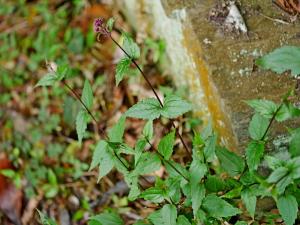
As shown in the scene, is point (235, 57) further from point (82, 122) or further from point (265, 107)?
point (82, 122)

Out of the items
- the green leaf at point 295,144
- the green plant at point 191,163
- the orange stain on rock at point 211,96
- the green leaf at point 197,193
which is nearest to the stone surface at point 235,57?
the orange stain on rock at point 211,96

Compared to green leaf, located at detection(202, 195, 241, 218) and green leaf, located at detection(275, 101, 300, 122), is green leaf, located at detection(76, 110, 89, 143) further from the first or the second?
green leaf, located at detection(275, 101, 300, 122)

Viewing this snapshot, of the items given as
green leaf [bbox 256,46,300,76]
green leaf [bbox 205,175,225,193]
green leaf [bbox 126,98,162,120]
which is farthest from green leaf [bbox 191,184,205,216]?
green leaf [bbox 256,46,300,76]

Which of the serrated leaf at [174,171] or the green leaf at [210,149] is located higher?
the green leaf at [210,149]

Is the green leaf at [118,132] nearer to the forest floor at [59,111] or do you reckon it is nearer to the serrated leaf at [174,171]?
the serrated leaf at [174,171]

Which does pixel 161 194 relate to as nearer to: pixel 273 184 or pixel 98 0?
pixel 273 184

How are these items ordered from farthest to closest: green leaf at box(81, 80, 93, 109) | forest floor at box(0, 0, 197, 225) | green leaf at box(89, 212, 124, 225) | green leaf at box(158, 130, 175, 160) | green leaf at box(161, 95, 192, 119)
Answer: forest floor at box(0, 0, 197, 225)
green leaf at box(89, 212, 124, 225)
green leaf at box(81, 80, 93, 109)
green leaf at box(158, 130, 175, 160)
green leaf at box(161, 95, 192, 119)

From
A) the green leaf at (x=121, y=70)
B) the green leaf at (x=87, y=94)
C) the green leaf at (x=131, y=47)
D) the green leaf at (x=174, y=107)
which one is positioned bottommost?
the green leaf at (x=174, y=107)
